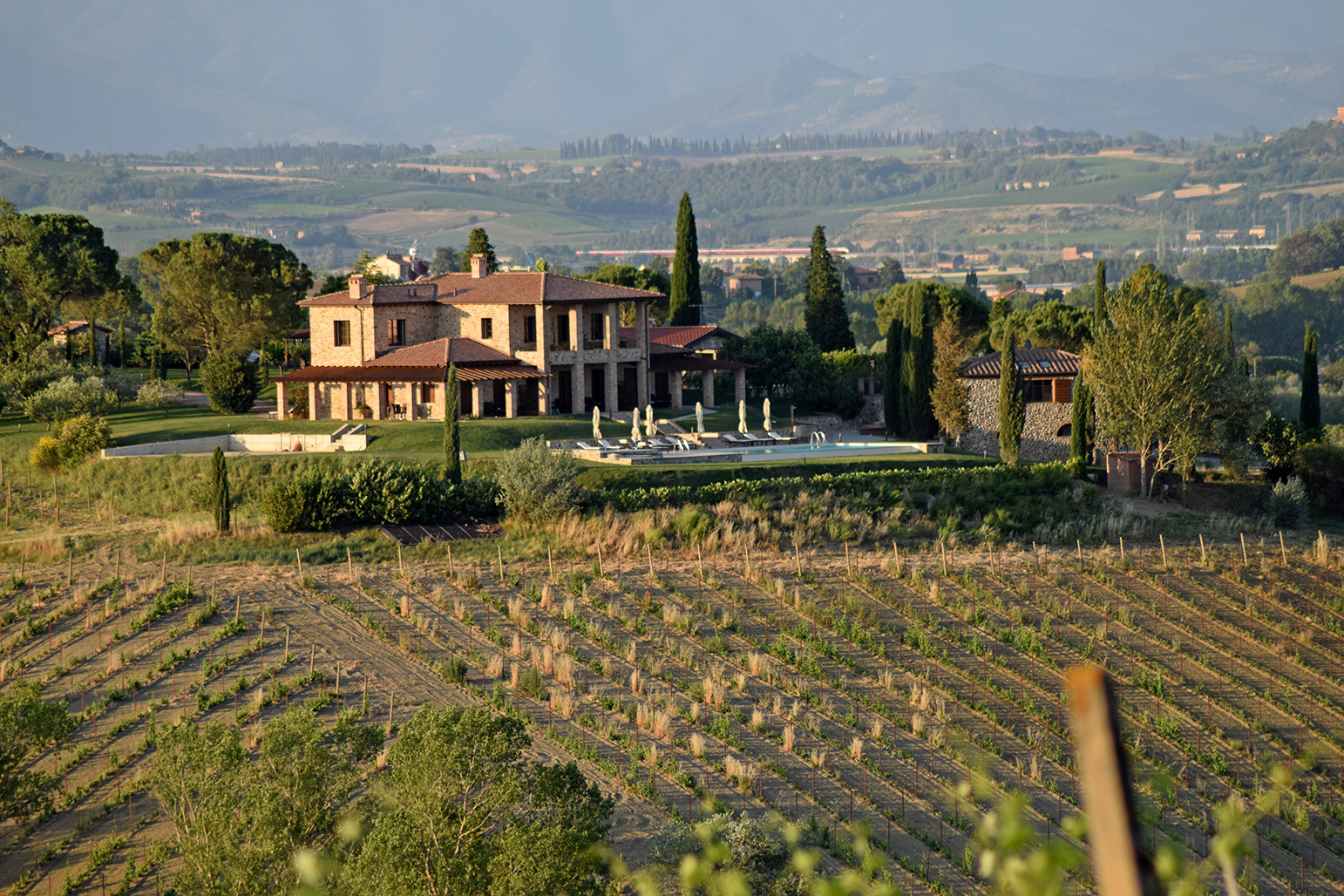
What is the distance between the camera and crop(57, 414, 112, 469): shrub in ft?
142

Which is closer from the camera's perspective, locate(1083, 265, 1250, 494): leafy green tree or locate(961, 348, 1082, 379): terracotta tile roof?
locate(1083, 265, 1250, 494): leafy green tree

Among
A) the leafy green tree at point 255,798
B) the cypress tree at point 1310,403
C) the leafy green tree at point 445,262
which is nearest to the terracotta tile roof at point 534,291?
the cypress tree at point 1310,403

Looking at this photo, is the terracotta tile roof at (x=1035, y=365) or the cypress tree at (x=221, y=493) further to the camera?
the terracotta tile roof at (x=1035, y=365)

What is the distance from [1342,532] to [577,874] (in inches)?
1338

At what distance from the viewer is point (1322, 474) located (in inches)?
1829

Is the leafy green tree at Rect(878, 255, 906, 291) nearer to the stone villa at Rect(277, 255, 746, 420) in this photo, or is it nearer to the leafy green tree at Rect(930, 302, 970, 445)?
the leafy green tree at Rect(930, 302, 970, 445)

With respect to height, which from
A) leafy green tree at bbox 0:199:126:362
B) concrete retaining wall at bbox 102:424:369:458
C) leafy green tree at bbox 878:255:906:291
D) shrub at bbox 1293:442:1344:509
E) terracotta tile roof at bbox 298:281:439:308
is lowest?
shrub at bbox 1293:442:1344:509

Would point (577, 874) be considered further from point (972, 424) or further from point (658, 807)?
point (972, 424)

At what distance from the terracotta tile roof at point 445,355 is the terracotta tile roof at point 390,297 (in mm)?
1897

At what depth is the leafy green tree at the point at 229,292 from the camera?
207 feet

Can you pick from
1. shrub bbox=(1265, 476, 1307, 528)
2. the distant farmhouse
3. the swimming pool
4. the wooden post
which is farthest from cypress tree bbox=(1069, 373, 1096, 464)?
the distant farmhouse

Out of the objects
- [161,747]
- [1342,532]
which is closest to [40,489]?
[161,747]

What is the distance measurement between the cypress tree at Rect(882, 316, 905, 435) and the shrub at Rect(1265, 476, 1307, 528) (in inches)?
624

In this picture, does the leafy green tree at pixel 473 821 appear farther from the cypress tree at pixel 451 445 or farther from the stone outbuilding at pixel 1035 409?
the stone outbuilding at pixel 1035 409
